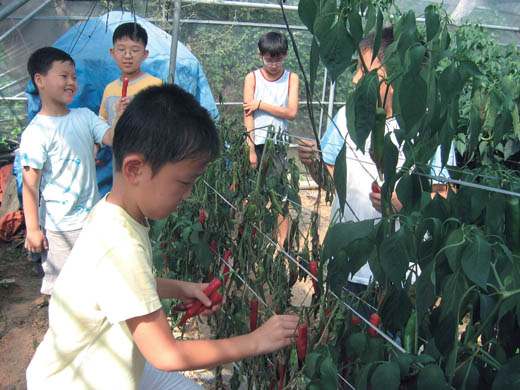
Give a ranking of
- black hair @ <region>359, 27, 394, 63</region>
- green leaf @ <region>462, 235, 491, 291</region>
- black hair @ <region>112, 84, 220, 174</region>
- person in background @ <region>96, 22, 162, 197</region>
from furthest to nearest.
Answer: person in background @ <region>96, 22, 162, 197</region>, black hair @ <region>359, 27, 394, 63</region>, black hair @ <region>112, 84, 220, 174</region>, green leaf @ <region>462, 235, 491, 291</region>

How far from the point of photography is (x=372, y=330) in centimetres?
106

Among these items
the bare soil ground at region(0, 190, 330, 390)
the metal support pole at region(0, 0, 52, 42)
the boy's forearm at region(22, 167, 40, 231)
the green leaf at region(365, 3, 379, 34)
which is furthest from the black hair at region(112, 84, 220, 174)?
the metal support pole at region(0, 0, 52, 42)

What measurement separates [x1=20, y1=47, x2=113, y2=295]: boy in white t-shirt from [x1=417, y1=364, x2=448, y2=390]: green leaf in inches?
77.3

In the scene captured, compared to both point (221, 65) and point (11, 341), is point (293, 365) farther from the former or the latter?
point (221, 65)

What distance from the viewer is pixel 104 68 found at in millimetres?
3654

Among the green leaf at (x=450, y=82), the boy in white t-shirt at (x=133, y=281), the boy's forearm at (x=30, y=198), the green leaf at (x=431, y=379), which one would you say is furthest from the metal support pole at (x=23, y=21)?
the green leaf at (x=431, y=379)

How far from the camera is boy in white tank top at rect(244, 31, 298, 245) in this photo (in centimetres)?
343

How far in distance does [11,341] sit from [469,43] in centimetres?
431

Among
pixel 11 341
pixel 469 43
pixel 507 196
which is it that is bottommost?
pixel 11 341

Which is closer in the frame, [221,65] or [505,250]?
[505,250]

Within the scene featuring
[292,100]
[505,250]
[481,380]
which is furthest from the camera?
[292,100]

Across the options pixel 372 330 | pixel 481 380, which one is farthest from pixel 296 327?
pixel 481 380

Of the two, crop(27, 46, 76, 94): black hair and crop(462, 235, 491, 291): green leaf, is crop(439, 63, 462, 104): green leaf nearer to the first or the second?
crop(462, 235, 491, 291): green leaf

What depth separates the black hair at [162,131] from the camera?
1076 mm
